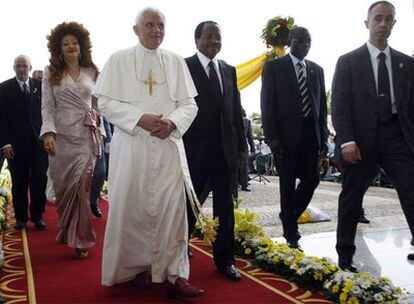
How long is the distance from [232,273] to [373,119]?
150 cm

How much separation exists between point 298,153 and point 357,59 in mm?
1154

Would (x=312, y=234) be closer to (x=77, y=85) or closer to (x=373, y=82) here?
(x=373, y=82)

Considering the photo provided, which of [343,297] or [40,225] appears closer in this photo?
[343,297]

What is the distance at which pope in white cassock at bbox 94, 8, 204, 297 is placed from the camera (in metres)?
3.06

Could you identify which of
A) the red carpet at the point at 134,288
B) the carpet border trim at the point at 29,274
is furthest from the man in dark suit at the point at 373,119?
the carpet border trim at the point at 29,274

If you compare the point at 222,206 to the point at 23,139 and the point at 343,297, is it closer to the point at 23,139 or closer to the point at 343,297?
the point at 343,297

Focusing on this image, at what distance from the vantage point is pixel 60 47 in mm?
4441

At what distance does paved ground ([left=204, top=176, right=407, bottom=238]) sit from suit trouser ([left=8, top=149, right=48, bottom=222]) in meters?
2.63

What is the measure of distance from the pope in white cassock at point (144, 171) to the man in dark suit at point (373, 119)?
121 centimetres

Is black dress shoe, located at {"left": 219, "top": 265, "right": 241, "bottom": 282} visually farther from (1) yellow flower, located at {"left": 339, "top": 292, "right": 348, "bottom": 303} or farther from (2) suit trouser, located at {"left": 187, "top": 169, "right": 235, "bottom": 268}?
(1) yellow flower, located at {"left": 339, "top": 292, "right": 348, "bottom": 303}

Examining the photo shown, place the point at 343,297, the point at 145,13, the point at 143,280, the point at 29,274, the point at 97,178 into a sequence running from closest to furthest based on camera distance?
1. the point at 343,297
2. the point at 145,13
3. the point at 143,280
4. the point at 29,274
5. the point at 97,178

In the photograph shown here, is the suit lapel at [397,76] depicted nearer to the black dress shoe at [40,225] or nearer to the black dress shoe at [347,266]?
the black dress shoe at [347,266]

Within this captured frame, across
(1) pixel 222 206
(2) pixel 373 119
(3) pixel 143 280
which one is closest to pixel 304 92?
(2) pixel 373 119

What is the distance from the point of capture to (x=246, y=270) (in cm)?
372
